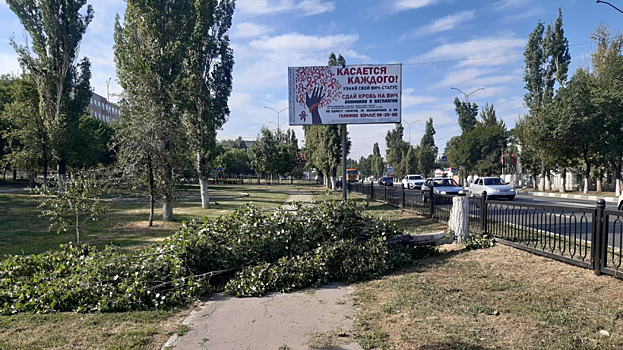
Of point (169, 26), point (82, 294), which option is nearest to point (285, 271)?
point (82, 294)

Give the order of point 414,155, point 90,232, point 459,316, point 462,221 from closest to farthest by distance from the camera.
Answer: point 459,316 → point 462,221 → point 90,232 → point 414,155

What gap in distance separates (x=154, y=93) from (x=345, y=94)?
783 centimetres

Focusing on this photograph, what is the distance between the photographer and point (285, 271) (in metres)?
6.23

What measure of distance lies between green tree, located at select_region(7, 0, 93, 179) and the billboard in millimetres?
16028

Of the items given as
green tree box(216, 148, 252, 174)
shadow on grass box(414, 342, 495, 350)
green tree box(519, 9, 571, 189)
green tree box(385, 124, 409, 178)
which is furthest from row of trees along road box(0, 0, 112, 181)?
green tree box(385, 124, 409, 178)

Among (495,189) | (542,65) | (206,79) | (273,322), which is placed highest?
(542,65)

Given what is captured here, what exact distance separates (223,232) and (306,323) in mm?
2669

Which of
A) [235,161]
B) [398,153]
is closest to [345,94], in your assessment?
[398,153]

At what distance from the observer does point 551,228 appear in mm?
8719

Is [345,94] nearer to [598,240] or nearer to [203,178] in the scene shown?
[203,178]

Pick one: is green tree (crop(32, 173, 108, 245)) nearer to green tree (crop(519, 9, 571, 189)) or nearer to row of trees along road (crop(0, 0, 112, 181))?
row of trees along road (crop(0, 0, 112, 181))

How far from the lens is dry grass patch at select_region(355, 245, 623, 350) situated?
3.83m

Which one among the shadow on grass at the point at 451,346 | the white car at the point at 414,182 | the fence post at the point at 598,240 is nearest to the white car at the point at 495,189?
the white car at the point at 414,182

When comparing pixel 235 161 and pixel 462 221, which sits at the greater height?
pixel 235 161
